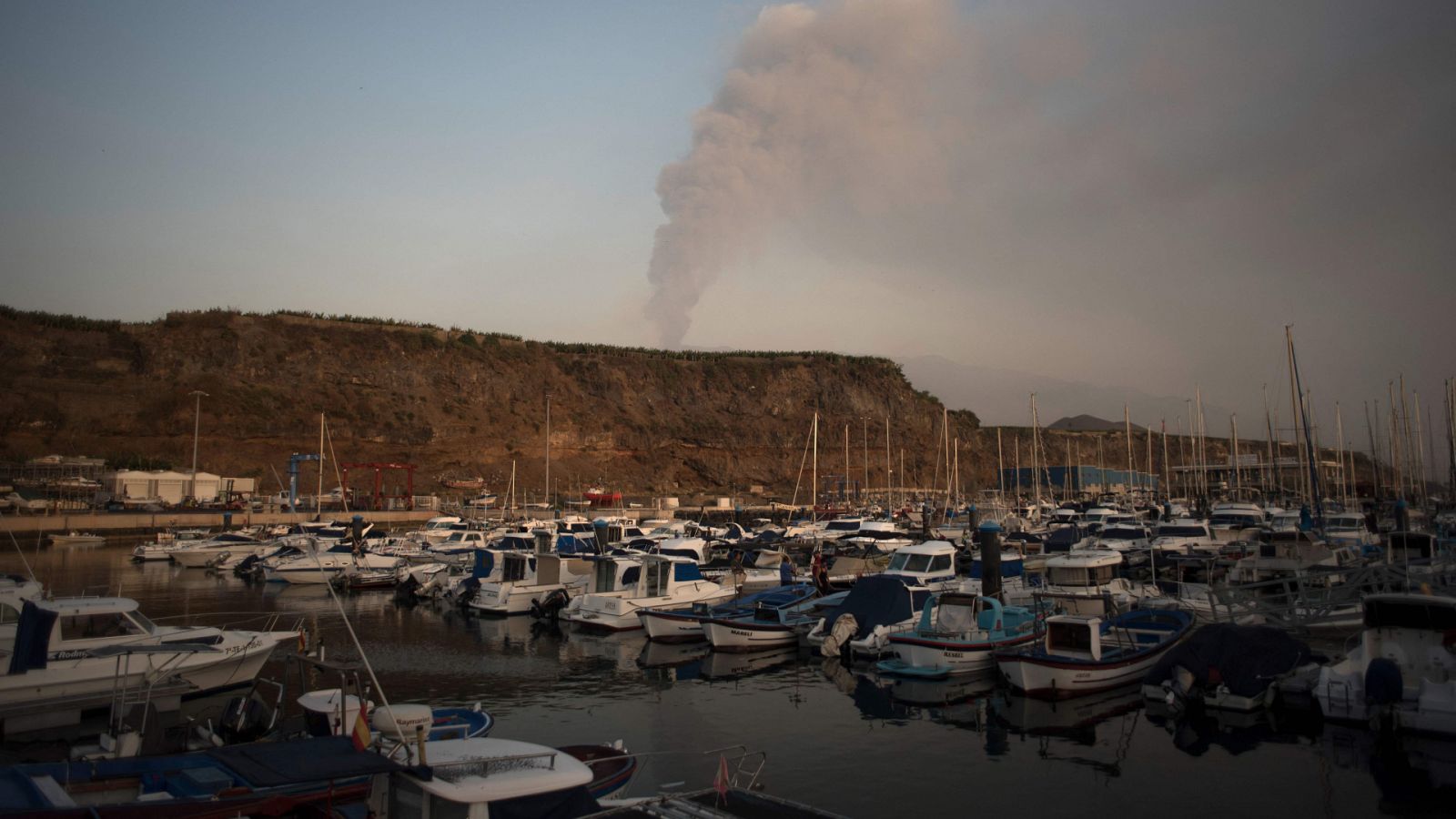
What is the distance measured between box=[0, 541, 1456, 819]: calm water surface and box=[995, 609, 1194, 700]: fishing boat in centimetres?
40

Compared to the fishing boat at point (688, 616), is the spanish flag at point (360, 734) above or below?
above

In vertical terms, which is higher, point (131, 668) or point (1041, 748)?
point (131, 668)

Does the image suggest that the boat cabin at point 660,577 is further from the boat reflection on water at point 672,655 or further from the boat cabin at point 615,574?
the boat reflection on water at point 672,655

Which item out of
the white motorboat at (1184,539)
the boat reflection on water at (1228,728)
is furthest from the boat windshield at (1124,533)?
the boat reflection on water at (1228,728)

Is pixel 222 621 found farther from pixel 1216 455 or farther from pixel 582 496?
pixel 1216 455

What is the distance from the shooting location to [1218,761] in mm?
14680

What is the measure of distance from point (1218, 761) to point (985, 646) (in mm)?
5978

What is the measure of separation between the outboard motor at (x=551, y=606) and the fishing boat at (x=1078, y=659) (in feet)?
48.6

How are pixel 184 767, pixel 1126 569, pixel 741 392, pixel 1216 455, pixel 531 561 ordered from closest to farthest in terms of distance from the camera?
pixel 184 767 → pixel 531 561 → pixel 1126 569 → pixel 741 392 → pixel 1216 455

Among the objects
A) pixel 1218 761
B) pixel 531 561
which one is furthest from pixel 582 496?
pixel 1218 761

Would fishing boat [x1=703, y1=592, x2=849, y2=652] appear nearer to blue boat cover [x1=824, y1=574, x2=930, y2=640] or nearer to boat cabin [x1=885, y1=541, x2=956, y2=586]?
blue boat cover [x1=824, y1=574, x2=930, y2=640]

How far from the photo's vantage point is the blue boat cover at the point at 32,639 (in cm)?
1497

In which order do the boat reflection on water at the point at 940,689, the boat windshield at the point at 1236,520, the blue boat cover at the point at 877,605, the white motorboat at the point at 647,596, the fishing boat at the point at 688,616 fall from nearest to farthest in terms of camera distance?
the boat reflection on water at the point at 940,689 → the blue boat cover at the point at 877,605 → the fishing boat at the point at 688,616 → the white motorboat at the point at 647,596 → the boat windshield at the point at 1236,520

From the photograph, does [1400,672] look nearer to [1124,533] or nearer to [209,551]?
[1124,533]
